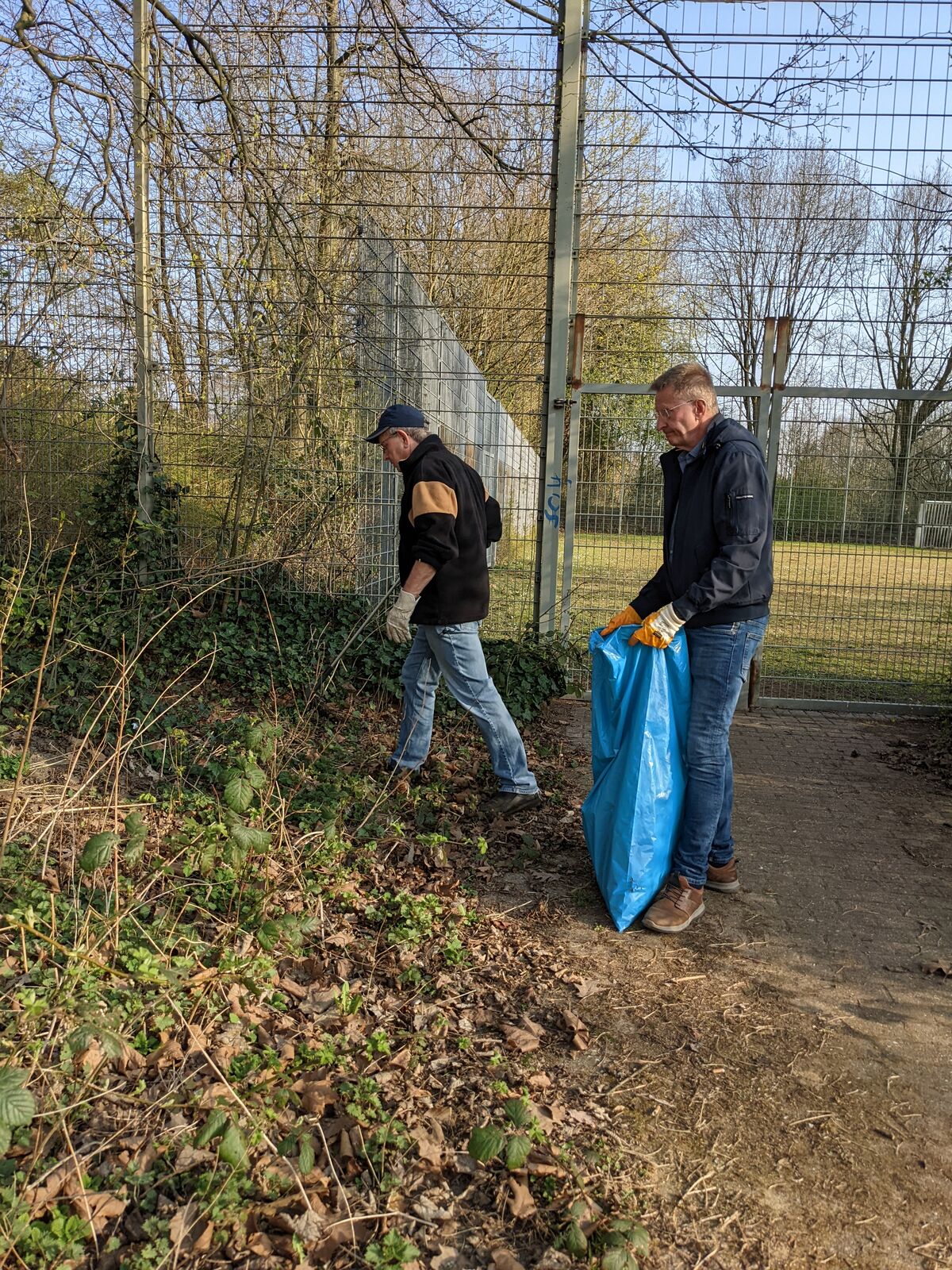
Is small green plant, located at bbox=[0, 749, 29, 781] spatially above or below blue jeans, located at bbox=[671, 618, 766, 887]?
below

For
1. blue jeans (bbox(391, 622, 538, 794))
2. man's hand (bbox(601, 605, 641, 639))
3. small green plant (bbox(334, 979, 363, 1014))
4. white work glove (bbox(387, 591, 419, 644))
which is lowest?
small green plant (bbox(334, 979, 363, 1014))

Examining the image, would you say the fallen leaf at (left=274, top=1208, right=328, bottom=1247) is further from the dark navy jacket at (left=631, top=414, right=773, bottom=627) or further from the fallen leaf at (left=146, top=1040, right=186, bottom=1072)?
the dark navy jacket at (left=631, top=414, right=773, bottom=627)

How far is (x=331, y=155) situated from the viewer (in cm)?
699

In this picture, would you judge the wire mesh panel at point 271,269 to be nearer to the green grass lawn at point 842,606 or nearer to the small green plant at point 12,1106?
the green grass lawn at point 842,606

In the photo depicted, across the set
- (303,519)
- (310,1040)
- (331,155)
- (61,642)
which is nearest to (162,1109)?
(310,1040)

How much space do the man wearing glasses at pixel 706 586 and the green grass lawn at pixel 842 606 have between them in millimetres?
3283

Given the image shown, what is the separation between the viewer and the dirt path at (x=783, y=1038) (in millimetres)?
2301

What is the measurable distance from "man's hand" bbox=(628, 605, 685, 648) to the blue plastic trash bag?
68 mm

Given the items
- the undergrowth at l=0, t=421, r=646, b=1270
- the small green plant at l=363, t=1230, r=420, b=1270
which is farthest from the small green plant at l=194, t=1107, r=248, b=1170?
the small green plant at l=363, t=1230, r=420, b=1270

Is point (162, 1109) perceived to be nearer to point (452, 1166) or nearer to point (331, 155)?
point (452, 1166)

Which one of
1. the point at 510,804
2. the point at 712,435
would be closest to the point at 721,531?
the point at 712,435

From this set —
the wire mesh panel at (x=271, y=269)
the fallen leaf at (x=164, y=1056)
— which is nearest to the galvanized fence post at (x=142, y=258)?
the wire mesh panel at (x=271, y=269)

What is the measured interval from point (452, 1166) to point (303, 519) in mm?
5041

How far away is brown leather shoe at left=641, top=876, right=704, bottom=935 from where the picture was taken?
3.70m
